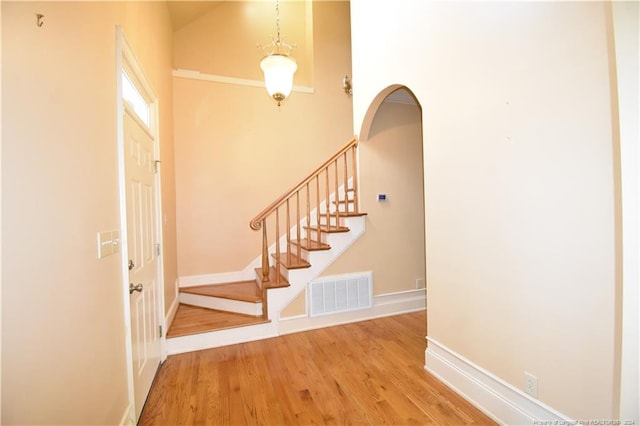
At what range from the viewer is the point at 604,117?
1.17 metres

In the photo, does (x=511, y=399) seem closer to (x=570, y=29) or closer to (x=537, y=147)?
(x=537, y=147)

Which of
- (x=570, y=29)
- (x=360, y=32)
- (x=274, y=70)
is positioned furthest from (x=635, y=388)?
(x=360, y=32)

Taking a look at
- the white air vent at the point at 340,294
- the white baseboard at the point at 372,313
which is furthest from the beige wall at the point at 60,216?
the white air vent at the point at 340,294

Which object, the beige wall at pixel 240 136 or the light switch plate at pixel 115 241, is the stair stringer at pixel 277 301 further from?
the light switch plate at pixel 115 241

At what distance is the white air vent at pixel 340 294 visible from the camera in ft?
9.91

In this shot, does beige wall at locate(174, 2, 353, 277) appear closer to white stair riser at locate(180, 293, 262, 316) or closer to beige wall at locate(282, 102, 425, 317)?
white stair riser at locate(180, 293, 262, 316)

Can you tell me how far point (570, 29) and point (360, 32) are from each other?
2.23 m

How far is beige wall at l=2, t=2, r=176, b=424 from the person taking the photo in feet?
2.61

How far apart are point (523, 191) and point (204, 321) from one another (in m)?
3.02

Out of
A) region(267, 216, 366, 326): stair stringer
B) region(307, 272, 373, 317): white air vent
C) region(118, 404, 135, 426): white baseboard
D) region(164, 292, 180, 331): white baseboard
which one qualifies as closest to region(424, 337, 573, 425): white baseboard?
region(307, 272, 373, 317): white air vent

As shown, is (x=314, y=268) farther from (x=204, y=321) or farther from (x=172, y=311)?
(x=172, y=311)

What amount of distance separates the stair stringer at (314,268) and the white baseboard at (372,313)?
0.63ft

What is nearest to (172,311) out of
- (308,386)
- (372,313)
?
(308,386)

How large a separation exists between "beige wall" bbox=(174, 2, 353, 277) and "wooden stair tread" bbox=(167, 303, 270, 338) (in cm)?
73
